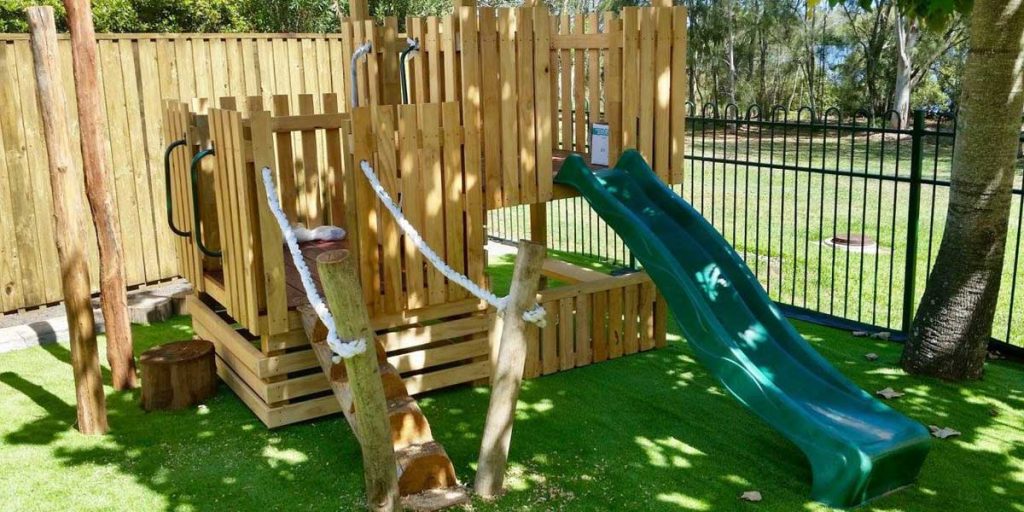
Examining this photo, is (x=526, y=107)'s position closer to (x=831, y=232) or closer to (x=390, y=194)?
(x=390, y=194)

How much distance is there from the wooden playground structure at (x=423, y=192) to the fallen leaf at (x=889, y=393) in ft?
6.17

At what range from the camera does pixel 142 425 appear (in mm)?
6309

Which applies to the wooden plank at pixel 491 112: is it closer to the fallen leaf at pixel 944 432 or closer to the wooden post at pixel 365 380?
the wooden post at pixel 365 380

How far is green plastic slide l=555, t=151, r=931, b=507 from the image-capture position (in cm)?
509

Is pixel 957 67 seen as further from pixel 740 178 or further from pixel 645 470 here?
pixel 645 470

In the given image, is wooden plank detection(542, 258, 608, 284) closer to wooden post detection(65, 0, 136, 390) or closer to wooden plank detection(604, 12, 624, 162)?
wooden plank detection(604, 12, 624, 162)

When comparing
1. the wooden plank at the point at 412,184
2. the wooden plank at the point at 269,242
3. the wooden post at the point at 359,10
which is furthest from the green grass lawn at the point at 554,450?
the wooden post at the point at 359,10

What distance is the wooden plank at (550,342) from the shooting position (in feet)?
23.8

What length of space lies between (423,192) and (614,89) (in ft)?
6.18

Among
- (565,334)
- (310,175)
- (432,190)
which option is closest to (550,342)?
(565,334)

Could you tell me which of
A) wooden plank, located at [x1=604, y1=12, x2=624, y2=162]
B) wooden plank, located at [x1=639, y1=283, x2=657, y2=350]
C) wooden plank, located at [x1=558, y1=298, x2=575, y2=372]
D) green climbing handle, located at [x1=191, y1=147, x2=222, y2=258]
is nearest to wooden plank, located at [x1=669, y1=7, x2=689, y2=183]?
wooden plank, located at [x1=604, y1=12, x2=624, y2=162]

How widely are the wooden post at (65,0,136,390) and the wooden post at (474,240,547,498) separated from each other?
3168 millimetres

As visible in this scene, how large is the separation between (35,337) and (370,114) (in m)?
4.18

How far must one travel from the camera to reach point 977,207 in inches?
258
